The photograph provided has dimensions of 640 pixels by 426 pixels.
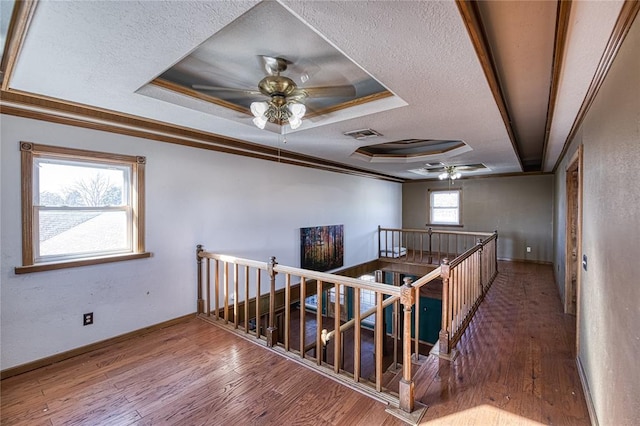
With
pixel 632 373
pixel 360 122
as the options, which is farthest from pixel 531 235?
pixel 632 373

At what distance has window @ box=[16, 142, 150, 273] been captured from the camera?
2619mm

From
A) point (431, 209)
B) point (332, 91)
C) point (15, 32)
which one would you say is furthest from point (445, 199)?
point (15, 32)

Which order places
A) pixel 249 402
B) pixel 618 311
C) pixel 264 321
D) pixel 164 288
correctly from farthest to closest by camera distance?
pixel 264 321 < pixel 164 288 < pixel 249 402 < pixel 618 311

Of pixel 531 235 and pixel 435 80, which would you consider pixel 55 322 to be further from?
pixel 531 235

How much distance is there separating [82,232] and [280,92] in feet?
8.36

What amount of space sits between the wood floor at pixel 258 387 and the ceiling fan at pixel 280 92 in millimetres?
2247

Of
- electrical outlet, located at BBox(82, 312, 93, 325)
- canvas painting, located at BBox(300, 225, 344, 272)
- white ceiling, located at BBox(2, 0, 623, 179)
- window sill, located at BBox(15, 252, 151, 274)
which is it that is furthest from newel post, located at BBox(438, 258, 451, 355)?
electrical outlet, located at BBox(82, 312, 93, 325)

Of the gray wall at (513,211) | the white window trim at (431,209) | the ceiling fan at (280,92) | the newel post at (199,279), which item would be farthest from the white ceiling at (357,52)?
the white window trim at (431,209)

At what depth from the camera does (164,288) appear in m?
3.52

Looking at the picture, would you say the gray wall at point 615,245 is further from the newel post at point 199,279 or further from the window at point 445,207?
the window at point 445,207

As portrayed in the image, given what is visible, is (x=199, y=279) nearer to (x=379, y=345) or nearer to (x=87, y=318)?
(x=87, y=318)

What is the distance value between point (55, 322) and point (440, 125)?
4.35 m

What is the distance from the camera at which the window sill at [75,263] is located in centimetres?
257

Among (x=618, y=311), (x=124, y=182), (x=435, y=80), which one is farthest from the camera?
(x=124, y=182)
